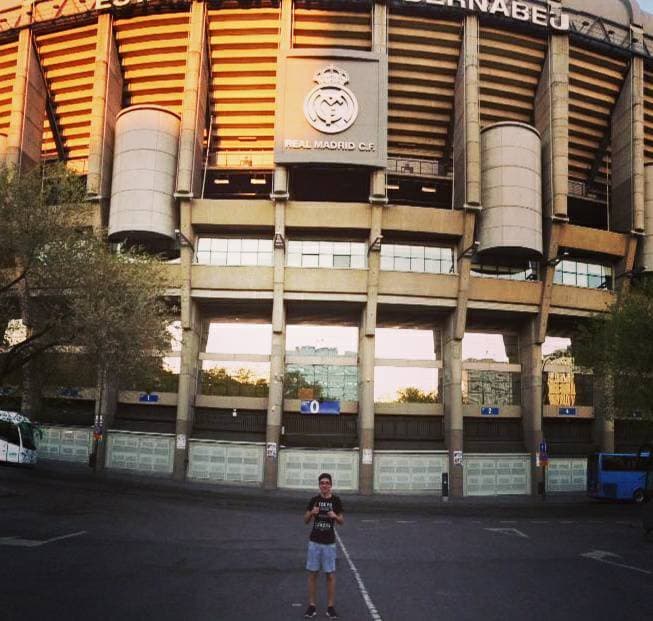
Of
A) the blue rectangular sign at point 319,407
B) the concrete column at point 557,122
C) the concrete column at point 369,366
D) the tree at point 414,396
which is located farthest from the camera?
the tree at point 414,396

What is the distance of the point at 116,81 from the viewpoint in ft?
122

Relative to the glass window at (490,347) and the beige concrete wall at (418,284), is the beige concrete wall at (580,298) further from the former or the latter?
the beige concrete wall at (418,284)

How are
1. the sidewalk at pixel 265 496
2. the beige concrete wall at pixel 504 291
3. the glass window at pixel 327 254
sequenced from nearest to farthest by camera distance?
1. the sidewalk at pixel 265 496
2. the beige concrete wall at pixel 504 291
3. the glass window at pixel 327 254

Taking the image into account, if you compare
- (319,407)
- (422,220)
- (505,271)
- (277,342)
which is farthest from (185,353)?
(505,271)

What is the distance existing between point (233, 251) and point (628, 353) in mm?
22271

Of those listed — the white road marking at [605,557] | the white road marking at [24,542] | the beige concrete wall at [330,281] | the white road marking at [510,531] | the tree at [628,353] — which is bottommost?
the white road marking at [510,531]

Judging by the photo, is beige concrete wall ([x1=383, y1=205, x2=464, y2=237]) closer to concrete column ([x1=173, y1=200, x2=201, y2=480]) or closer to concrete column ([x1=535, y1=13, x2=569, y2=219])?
concrete column ([x1=535, y1=13, x2=569, y2=219])

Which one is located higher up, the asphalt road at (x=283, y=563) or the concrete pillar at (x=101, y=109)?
the concrete pillar at (x=101, y=109)

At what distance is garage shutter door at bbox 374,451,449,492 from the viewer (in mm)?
34812

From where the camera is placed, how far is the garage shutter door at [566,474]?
37.8m

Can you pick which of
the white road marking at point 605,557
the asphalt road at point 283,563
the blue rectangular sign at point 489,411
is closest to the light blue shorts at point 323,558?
the asphalt road at point 283,563

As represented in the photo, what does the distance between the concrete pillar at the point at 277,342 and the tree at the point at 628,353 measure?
16.2 metres

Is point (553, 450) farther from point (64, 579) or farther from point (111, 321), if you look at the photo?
point (64, 579)

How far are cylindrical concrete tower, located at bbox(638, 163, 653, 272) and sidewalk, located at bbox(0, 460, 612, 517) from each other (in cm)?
1510
